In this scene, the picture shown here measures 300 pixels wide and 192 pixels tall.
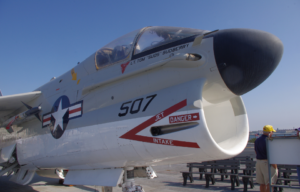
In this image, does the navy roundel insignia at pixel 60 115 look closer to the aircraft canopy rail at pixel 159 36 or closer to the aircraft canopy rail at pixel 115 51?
the aircraft canopy rail at pixel 115 51

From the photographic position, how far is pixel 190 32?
318cm

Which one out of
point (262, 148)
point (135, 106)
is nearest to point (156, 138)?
point (135, 106)

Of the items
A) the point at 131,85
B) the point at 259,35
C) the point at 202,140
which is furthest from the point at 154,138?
the point at 259,35

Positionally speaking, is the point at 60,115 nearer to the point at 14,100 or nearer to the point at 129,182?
the point at 14,100

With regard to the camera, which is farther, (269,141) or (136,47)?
(269,141)

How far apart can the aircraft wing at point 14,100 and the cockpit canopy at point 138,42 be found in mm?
2307

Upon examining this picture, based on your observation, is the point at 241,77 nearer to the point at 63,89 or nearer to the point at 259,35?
the point at 259,35

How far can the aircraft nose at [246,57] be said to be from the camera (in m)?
2.61

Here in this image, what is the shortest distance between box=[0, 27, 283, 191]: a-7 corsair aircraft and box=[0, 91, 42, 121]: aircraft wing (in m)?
0.94

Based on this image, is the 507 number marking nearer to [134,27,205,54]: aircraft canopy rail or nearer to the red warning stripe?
the red warning stripe

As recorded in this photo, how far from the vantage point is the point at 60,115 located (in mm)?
4320

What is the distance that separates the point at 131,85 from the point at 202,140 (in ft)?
4.55

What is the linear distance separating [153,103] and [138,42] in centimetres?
114

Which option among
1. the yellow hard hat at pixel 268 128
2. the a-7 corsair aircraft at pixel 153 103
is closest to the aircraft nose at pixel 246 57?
the a-7 corsair aircraft at pixel 153 103
